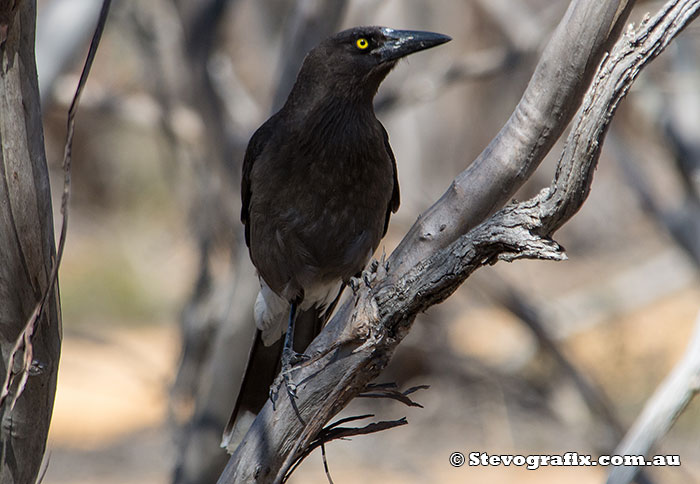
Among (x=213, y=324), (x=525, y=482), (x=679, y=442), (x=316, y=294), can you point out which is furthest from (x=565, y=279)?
(x=316, y=294)

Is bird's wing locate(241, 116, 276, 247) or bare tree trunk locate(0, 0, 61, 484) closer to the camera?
bare tree trunk locate(0, 0, 61, 484)

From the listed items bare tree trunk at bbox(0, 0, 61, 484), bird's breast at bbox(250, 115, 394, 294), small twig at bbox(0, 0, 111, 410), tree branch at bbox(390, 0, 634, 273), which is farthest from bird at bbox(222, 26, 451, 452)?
small twig at bbox(0, 0, 111, 410)

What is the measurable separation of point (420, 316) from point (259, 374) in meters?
3.33

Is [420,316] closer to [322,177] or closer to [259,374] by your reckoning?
[259,374]

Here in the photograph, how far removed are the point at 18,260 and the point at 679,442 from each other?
6436mm

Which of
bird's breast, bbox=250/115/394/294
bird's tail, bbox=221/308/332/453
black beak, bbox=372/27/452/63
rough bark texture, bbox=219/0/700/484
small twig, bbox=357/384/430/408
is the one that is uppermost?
black beak, bbox=372/27/452/63

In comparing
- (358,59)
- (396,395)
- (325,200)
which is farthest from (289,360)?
(358,59)

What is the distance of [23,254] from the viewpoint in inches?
78.1

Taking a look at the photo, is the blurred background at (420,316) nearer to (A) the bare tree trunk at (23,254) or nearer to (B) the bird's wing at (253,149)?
(B) the bird's wing at (253,149)

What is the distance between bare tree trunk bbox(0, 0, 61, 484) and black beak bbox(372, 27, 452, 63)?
4.84ft

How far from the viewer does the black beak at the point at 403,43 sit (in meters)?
3.04

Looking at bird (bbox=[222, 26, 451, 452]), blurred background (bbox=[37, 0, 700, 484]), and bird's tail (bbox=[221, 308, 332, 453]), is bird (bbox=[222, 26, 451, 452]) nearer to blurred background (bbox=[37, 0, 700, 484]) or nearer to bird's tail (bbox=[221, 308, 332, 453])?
bird's tail (bbox=[221, 308, 332, 453])

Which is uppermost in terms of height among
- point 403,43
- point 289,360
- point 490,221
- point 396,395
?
point 403,43

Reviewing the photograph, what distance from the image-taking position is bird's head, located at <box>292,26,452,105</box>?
3215mm
